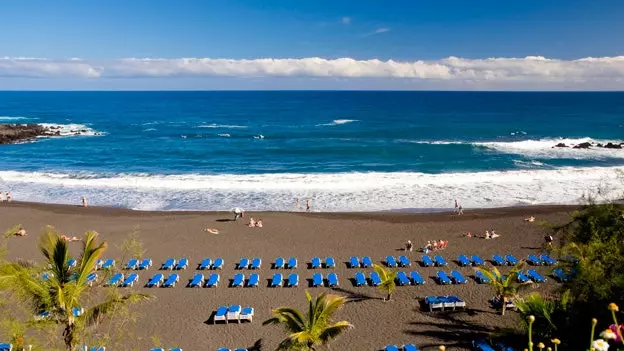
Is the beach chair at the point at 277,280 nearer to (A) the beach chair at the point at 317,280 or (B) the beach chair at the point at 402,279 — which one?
(A) the beach chair at the point at 317,280

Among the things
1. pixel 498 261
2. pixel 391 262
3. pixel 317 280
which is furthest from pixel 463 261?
pixel 317 280

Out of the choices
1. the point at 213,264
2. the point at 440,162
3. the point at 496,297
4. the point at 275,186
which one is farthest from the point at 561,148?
the point at 213,264

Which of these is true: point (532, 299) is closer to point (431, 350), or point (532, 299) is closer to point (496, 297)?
point (431, 350)

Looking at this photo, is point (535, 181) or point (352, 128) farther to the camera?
point (352, 128)

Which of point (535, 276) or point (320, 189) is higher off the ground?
point (320, 189)

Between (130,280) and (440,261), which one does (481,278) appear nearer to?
(440,261)

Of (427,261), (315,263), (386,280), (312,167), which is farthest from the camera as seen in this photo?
(312,167)
